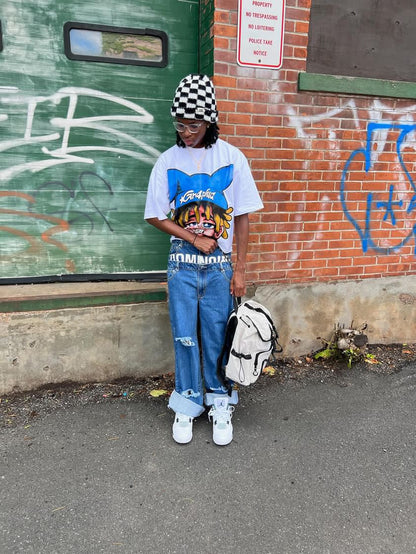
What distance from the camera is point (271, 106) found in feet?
10.5

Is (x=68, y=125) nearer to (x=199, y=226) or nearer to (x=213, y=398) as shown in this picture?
(x=199, y=226)

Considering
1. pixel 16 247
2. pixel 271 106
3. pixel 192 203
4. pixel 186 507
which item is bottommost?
pixel 186 507

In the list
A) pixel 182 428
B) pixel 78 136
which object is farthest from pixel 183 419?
pixel 78 136

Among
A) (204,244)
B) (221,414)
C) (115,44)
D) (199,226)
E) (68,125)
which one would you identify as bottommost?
(221,414)

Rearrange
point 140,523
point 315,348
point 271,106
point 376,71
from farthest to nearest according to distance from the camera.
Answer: point 315,348 → point 376,71 → point 271,106 → point 140,523

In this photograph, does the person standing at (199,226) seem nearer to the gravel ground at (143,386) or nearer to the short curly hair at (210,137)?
the short curly hair at (210,137)

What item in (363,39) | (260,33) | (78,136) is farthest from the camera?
(363,39)

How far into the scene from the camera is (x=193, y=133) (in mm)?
2381

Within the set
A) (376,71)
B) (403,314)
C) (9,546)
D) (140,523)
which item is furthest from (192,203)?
(403,314)

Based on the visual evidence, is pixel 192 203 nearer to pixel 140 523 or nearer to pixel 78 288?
pixel 78 288

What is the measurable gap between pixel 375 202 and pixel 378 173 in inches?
9.6

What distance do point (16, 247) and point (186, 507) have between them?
7.26 feet

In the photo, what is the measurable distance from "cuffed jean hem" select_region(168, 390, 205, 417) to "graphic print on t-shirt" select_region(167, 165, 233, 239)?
1092 millimetres

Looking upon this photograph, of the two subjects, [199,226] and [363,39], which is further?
[363,39]
